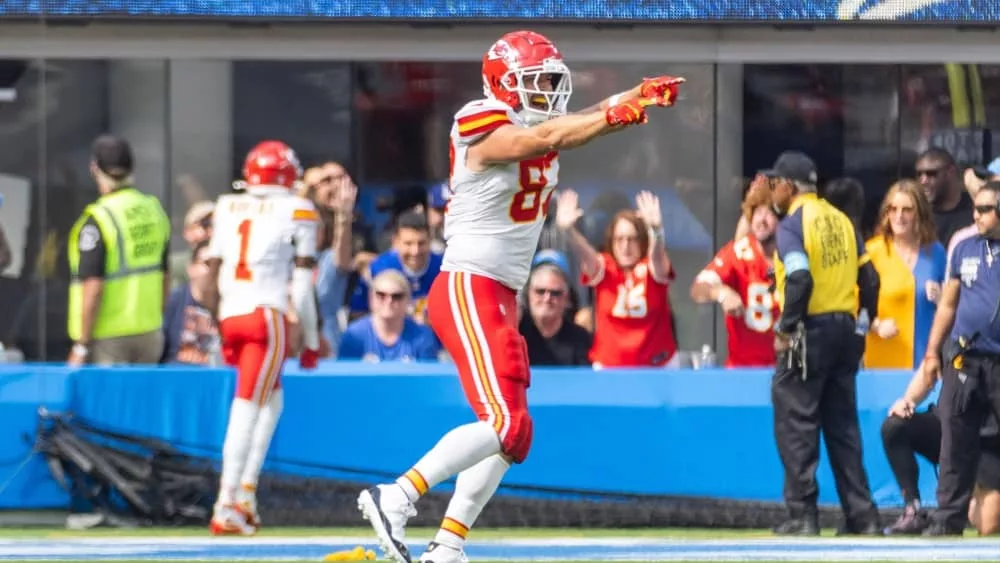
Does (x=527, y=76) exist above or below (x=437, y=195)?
above

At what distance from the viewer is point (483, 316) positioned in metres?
8.25

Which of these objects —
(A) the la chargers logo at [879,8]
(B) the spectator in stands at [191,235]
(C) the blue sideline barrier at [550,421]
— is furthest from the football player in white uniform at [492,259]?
(B) the spectator in stands at [191,235]

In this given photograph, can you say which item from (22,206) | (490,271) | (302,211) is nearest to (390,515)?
(490,271)

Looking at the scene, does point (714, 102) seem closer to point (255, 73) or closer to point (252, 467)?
point (255, 73)

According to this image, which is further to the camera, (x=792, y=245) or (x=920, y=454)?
(x=920, y=454)

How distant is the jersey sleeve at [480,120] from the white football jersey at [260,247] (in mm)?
3231

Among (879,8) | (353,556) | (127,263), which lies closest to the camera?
(353,556)

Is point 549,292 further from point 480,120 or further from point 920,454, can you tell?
point 480,120

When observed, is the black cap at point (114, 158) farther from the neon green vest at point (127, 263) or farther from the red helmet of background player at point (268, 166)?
the red helmet of background player at point (268, 166)

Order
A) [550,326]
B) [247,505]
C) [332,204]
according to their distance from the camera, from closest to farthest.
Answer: [247,505] < [550,326] < [332,204]

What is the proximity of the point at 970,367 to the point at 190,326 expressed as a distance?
436 centimetres

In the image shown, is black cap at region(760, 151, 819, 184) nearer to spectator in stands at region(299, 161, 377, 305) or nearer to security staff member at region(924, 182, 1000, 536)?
security staff member at region(924, 182, 1000, 536)

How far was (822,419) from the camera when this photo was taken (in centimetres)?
1109

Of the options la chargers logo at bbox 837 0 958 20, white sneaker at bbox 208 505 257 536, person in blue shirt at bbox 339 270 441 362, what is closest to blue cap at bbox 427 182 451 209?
person in blue shirt at bbox 339 270 441 362
